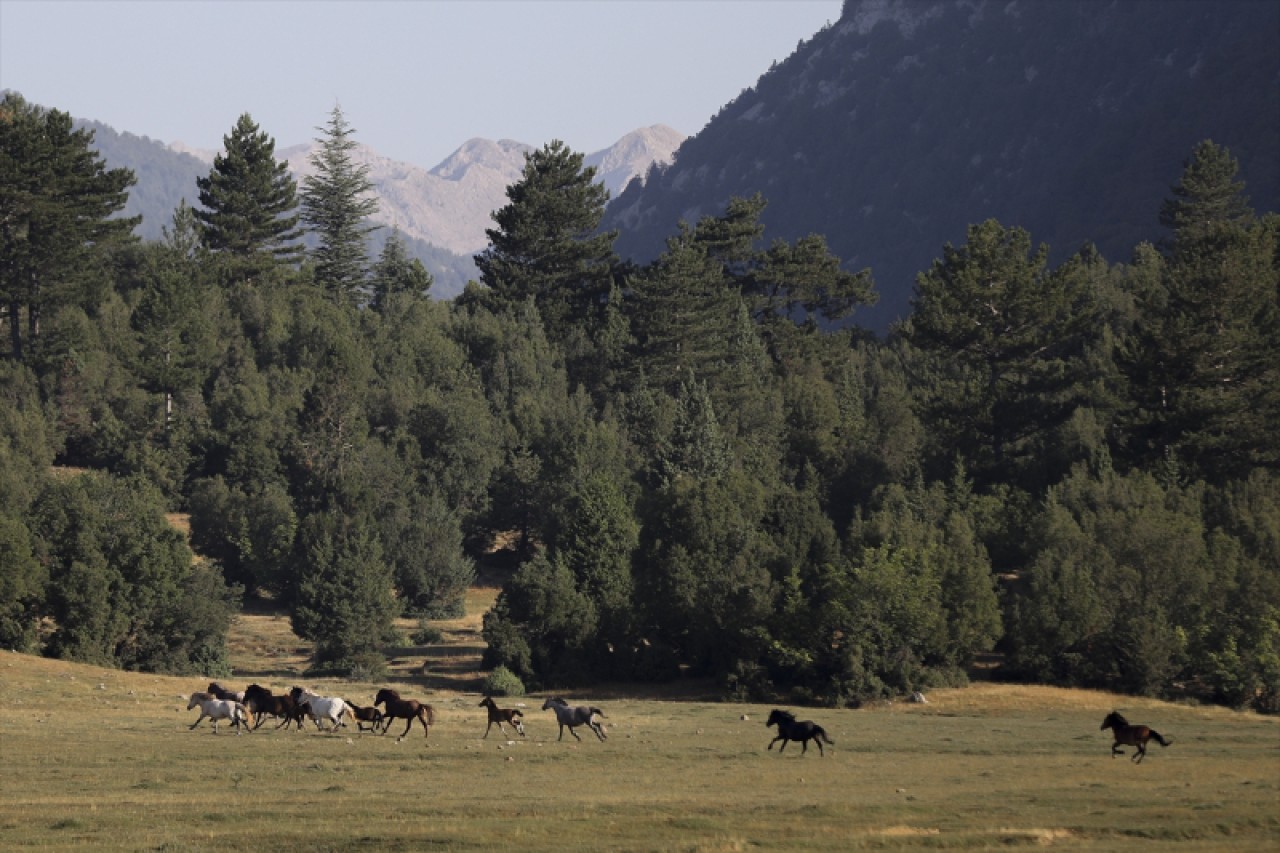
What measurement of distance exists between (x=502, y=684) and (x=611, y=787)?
33357 millimetres

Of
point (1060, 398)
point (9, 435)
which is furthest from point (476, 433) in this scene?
point (1060, 398)

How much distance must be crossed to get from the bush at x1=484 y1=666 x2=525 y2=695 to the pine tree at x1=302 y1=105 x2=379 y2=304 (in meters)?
71.5

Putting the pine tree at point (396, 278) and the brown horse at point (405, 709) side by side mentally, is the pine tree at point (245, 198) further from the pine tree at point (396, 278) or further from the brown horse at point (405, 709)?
the brown horse at point (405, 709)

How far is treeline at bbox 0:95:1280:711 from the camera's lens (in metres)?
64.1

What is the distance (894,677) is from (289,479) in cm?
5136

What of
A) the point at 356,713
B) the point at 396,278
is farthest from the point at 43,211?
the point at 356,713

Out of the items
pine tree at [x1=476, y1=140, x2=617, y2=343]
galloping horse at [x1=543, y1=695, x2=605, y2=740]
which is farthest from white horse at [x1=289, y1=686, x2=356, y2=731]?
pine tree at [x1=476, y1=140, x2=617, y2=343]

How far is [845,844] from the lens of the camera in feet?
76.1

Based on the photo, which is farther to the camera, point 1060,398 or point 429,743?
point 1060,398

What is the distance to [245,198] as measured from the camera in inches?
4700

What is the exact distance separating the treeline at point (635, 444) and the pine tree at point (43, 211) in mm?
307

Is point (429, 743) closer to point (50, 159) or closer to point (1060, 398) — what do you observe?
point (1060, 398)

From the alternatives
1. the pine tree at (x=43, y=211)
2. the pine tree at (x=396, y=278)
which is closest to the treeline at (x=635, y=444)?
the pine tree at (x=43, y=211)

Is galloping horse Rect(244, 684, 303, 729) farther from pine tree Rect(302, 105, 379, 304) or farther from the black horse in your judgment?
pine tree Rect(302, 105, 379, 304)
